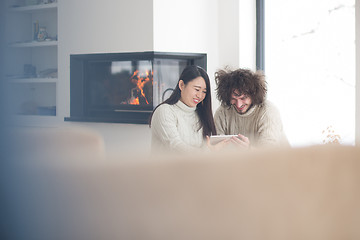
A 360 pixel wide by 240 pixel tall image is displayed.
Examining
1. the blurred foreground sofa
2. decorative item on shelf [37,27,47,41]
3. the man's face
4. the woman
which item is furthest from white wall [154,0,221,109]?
the blurred foreground sofa

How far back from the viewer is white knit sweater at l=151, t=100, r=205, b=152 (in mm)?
2469

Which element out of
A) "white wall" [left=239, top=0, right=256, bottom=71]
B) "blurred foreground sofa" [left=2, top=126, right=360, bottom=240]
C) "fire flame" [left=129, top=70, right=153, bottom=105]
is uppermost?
"white wall" [left=239, top=0, right=256, bottom=71]

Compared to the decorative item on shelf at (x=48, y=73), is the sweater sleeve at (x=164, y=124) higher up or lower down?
lower down

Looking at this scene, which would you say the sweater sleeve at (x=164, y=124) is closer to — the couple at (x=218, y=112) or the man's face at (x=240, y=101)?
the couple at (x=218, y=112)

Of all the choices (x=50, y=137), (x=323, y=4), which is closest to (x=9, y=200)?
(x=50, y=137)

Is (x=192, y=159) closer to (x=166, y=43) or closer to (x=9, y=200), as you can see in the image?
(x=9, y=200)

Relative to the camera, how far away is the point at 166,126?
8.14 ft

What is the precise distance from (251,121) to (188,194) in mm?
2279

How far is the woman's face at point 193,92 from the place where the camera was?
2.59 m

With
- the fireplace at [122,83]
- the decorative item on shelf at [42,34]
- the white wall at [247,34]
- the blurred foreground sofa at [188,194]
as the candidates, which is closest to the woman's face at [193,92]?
the fireplace at [122,83]

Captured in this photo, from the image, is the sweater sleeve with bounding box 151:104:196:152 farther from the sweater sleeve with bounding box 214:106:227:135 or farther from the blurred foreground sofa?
Result: the blurred foreground sofa

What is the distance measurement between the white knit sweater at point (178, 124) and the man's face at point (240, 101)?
236 mm

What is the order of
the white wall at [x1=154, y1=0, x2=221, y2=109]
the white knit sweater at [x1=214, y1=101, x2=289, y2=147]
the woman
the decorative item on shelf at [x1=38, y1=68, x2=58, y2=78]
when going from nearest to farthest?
the white knit sweater at [x1=214, y1=101, x2=289, y2=147], the woman, the white wall at [x1=154, y1=0, x2=221, y2=109], the decorative item on shelf at [x1=38, y1=68, x2=58, y2=78]

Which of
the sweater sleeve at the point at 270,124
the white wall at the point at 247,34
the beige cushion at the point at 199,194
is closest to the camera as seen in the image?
the beige cushion at the point at 199,194
